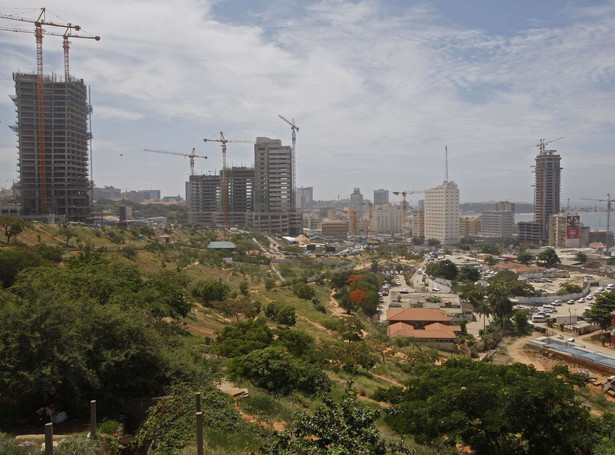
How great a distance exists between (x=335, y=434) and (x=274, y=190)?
92.7 meters

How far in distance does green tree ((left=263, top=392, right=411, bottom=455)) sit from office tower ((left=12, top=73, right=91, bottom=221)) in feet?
210

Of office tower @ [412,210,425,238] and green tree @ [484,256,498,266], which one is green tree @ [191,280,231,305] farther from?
office tower @ [412,210,425,238]

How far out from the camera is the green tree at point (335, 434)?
6828 millimetres

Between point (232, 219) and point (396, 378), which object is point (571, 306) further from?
point (232, 219)

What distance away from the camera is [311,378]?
14.1 metres

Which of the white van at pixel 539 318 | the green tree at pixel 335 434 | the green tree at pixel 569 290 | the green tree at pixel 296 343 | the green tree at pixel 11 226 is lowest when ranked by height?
the white van at pixel 539 318

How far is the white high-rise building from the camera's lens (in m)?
111

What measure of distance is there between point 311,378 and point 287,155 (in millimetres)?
86708

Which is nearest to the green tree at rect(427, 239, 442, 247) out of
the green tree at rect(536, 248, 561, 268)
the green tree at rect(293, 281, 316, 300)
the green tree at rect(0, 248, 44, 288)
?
the green tree at rect(536, 248, 561, 268)

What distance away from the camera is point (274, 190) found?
98.8 metres

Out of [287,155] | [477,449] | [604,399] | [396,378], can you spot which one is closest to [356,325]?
[396,378]

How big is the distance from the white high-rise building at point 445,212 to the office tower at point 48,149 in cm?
7852

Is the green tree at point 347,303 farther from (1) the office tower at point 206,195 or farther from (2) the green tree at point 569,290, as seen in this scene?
(1) the office tower at point 206,195

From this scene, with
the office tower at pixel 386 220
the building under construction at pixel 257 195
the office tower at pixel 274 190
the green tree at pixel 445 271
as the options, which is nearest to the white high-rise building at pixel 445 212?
the building under construction at pixel 257 195
